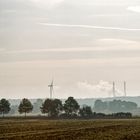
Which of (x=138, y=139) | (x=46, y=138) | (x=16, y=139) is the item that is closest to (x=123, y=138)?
(x=138, y=139)

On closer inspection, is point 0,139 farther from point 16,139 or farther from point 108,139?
point 108,139

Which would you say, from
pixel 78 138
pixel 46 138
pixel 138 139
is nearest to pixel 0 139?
pixel 46 138

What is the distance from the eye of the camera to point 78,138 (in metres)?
66.5

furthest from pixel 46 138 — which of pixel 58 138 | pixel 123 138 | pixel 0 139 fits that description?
pixel 123 138

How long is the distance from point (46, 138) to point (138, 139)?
45.9 ft

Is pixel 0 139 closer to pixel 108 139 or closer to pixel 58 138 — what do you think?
pixel 58 138

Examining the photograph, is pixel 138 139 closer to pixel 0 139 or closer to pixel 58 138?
pixel 58 138

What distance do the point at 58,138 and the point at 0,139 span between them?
28.7ft

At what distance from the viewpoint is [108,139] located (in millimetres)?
65125

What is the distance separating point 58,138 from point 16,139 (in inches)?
253

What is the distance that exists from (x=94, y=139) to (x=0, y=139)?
1408 cm

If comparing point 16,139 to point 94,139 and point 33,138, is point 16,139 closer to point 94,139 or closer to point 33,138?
point 33,138

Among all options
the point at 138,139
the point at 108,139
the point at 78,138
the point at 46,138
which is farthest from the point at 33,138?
the point at 138,139

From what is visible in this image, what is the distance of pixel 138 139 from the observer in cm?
6638
